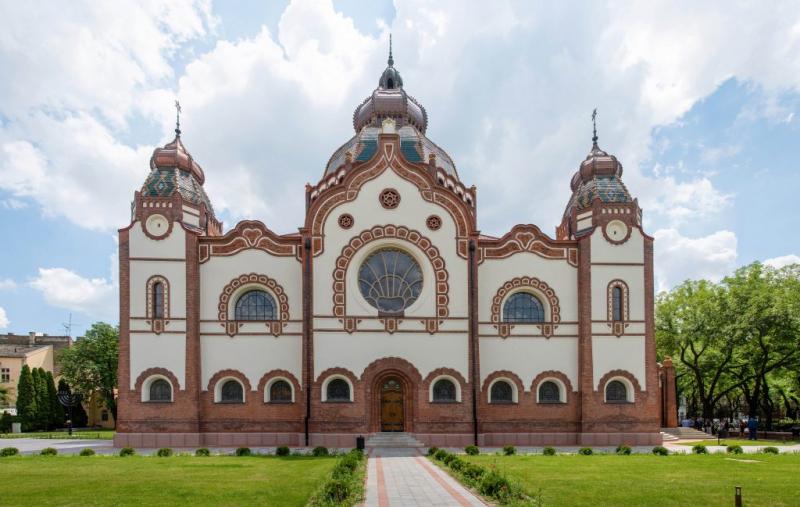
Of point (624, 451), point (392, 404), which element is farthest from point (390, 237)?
point (624, 451)

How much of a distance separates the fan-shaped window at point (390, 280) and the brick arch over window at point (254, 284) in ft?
12.2

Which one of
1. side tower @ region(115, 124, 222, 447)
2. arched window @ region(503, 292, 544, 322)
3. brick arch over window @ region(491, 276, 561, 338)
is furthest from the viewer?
arched window @ region(503, 292, 544, 322)

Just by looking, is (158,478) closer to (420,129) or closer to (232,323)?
(232,323)

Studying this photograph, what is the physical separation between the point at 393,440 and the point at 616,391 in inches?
423

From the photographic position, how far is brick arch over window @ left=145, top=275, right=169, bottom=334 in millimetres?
27733

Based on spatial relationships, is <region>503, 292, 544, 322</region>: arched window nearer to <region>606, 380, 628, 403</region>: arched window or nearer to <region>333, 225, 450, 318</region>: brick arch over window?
<region>333, 225, 450, 318</region>: brick arch over window

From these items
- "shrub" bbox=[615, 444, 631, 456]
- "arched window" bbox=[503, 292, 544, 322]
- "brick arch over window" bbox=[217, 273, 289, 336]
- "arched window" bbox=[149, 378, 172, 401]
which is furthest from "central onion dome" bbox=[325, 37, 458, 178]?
"shrub" bbox=[615, 444, 631, 456]

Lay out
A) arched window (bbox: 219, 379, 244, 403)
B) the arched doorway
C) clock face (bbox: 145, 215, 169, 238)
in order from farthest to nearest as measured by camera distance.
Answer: clock face (bbox: 145, 215, 169, 238), arched window (bbox: 219, 379, 244, 403), the arched doorway

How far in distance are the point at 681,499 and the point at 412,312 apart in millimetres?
15695

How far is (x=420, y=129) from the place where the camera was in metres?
37.8

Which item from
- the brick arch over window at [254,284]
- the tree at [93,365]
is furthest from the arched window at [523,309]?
the tree at [93,365]

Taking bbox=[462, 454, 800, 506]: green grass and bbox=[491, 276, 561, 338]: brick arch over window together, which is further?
bbox=[491, 276, 561, 338]: brick arch over window

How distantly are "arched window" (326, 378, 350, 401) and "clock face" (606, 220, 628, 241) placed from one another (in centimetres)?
1433

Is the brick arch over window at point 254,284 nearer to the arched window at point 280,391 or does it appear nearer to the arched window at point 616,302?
the arched window at point 280,391
